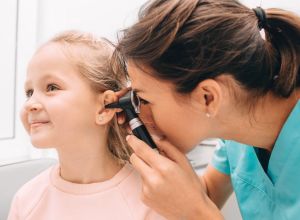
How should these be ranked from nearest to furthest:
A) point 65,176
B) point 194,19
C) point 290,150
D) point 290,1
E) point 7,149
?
1. point 194,19
2. point 290,150
3. point 65,176
4. point 290,1
5. point 7,149

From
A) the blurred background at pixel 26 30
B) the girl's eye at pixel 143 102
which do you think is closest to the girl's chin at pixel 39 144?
the girl's eye at pixel 143 102

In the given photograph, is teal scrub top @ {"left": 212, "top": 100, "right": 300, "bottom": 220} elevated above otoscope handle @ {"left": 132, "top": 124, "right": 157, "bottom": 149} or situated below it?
below

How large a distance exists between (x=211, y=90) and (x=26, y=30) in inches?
40.1

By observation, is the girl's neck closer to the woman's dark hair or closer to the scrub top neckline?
the woman's dark hair

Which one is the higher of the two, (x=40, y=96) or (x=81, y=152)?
(x=40, y=96)

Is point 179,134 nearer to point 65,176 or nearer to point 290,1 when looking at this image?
point 65,176

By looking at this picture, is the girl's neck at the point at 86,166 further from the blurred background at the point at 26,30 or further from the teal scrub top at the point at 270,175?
the blurred background at the point at 26,30

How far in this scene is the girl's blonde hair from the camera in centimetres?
81

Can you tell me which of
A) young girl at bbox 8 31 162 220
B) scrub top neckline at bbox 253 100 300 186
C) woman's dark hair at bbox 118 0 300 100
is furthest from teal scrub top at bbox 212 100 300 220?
young girl at bbox 8 31 162 220

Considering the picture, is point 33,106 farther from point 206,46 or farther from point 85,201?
point 206,46

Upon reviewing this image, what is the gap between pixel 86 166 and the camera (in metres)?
0.83

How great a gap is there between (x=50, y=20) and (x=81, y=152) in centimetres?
82

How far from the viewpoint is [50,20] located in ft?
4.74

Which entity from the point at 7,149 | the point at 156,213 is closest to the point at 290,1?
the point at 156,213
